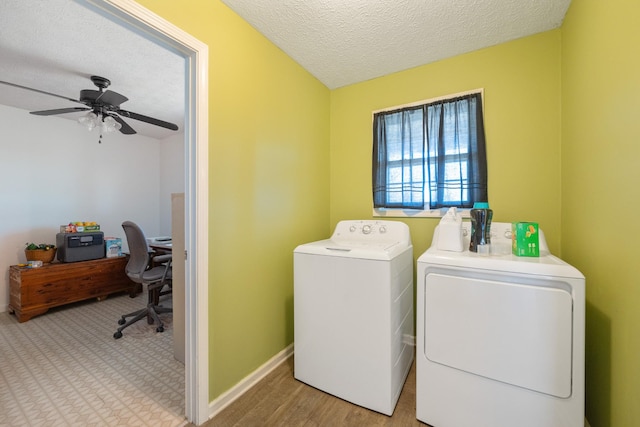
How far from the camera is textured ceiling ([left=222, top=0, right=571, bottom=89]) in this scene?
1.52m

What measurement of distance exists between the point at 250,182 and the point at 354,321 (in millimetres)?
1110

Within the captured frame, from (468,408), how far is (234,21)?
2.53m

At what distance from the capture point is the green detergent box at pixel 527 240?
1.30 meters

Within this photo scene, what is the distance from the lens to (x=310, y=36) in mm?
1807

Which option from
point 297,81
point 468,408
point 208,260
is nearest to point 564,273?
point 468,408

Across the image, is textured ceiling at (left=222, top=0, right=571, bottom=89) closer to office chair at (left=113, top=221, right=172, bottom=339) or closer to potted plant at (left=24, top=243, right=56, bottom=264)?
office chair at (left=113, top=221, right=172, bottom=339)

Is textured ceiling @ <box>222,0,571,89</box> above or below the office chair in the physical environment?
above

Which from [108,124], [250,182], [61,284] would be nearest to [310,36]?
[250,182]

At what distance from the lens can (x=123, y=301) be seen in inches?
136

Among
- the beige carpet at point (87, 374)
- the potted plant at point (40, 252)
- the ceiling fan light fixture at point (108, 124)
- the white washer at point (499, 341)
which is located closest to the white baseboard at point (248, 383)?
the beige carpet at point (87, 374)

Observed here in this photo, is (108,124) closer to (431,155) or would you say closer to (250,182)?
(250,182)

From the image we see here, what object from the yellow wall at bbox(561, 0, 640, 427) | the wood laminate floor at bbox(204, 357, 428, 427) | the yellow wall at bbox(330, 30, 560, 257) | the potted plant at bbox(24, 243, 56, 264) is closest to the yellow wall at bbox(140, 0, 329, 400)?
the wood laminate floor at bbox(204, 357, 428, 427)

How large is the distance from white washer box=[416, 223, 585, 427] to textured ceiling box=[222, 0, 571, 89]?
4.85ft

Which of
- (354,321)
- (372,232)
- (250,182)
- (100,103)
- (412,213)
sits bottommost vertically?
(354,321)
